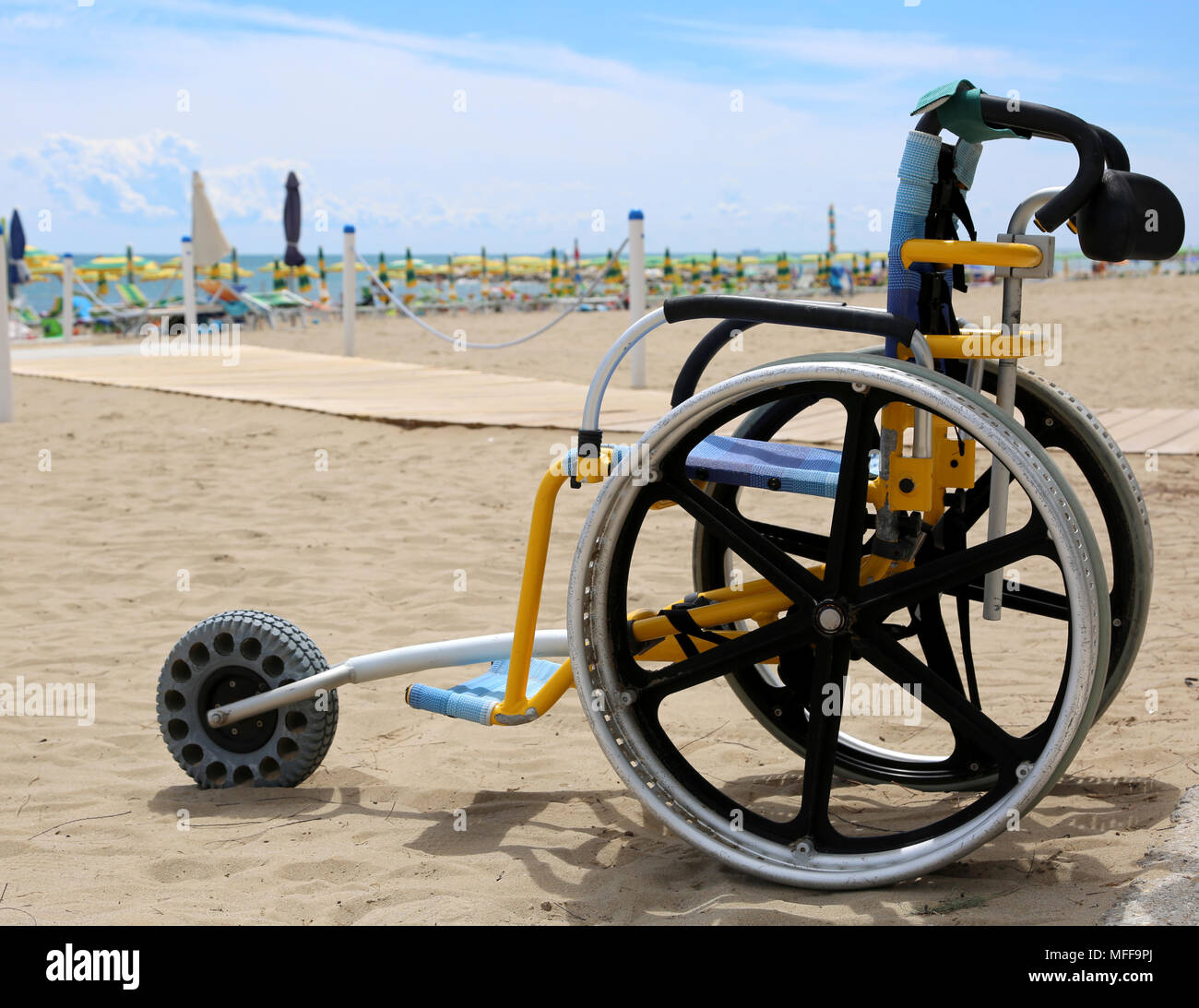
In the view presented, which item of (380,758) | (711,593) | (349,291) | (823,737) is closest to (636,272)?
(349,291)

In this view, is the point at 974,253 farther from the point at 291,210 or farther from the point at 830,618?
the point at 291,210

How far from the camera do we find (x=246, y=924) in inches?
80.7

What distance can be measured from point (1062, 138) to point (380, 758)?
2.01 meters

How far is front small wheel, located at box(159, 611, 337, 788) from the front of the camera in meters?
2.75

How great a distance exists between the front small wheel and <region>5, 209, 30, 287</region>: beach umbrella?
60.7 ft

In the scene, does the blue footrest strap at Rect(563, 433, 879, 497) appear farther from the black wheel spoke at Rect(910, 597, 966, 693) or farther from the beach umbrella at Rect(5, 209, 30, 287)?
the beach umbrella at Rect(5, 209, 30, 287)

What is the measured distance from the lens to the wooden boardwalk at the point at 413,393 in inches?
259

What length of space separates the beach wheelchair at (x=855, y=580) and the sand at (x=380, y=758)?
136 millimetres

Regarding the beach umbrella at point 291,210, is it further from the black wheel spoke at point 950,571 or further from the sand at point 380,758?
the black wheel spoke at point 950,571

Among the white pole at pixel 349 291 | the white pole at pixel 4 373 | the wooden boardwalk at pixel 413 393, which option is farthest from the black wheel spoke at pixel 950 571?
the white pole at pixel 349 291

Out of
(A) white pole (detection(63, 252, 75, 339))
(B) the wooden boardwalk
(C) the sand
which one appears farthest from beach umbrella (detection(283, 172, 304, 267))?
(C) the sand
